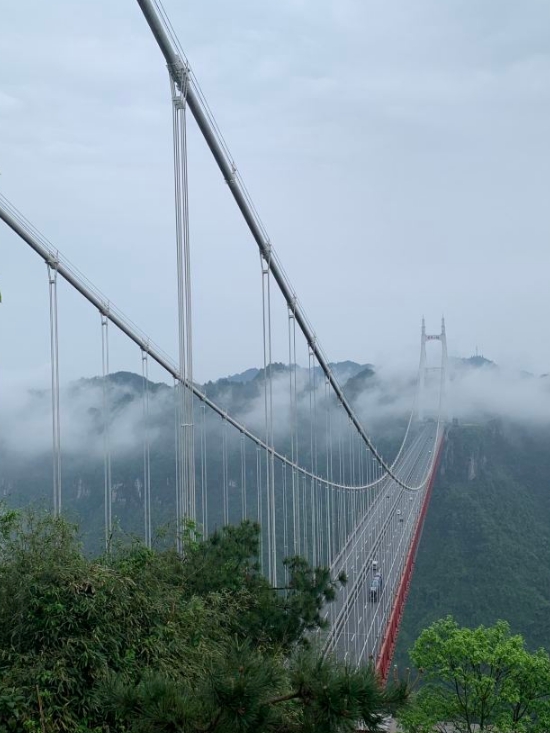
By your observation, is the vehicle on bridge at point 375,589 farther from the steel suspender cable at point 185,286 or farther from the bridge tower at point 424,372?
the bridge tower at point 424,372

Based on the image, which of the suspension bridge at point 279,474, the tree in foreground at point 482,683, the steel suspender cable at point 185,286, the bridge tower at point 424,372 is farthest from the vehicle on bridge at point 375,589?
the bridge tower at point 424,372

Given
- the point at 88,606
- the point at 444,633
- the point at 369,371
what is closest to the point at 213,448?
the point at 444,633

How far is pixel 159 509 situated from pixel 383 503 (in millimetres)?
9824

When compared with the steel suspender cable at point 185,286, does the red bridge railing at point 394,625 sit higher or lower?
lower

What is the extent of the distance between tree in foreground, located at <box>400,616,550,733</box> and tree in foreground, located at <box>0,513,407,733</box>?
19.2ft

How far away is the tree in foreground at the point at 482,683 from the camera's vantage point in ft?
46.5

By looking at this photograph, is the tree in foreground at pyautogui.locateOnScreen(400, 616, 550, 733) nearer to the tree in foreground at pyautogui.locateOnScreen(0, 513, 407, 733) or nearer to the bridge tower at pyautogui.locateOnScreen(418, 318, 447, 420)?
the tree in foreground at pyautogui.locateOnScreen(0, 513, 407, 733)

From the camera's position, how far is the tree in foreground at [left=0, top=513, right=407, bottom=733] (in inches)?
184

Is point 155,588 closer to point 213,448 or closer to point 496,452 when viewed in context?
point 213,448

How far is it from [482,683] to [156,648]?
353 inches

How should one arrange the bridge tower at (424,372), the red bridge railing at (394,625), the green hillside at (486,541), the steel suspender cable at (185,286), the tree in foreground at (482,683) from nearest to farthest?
the steel suspender cable at (185,286), the tree in foreground at (482,683), the red bridge railing at (394,625), the green hillside at (486,541), the bridge tower at (424,372)

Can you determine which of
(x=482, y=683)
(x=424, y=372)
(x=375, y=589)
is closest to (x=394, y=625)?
(x=375, y=589)

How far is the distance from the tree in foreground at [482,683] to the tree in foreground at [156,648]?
19.2 ft

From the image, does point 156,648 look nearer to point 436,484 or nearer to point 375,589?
point 375,589
